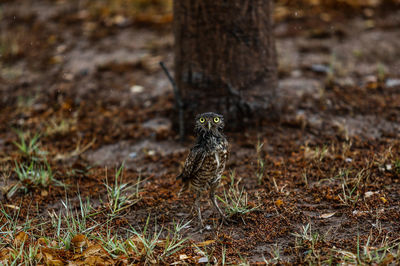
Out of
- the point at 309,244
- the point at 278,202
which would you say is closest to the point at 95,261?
the point at 309,244

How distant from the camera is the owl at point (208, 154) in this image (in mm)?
3311

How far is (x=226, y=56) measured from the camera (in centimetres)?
476

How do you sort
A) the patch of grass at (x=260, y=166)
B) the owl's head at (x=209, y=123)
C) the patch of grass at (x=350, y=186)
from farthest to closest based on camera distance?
the patch of grass at (x=260, y=166) < the patch of grass at (x=350, y=186) < the owl's head at (x=209, y=123)

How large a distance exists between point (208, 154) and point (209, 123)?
0.24 metres

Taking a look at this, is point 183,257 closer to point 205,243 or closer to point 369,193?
point 205,243

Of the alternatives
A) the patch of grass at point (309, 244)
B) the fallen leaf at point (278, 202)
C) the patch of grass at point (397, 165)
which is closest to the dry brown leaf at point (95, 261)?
the patch of grass at point (309, 244)

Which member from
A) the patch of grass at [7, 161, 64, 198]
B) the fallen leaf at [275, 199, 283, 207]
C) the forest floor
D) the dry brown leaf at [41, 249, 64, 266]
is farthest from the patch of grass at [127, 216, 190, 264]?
the patch of grass at [7, 161, 64, 198]

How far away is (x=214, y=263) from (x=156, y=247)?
0.47 m

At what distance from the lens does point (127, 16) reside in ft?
29.5

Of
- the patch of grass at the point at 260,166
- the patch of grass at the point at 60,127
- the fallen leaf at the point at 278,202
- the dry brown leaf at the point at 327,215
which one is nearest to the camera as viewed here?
the dry brown leaf at the point at 327,215

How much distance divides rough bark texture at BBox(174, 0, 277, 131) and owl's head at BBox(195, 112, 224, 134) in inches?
59.7

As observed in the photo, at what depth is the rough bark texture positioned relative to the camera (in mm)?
4688

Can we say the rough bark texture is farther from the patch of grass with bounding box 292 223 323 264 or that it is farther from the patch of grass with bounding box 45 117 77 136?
the patch of grass with bounding box 292 223 323 264

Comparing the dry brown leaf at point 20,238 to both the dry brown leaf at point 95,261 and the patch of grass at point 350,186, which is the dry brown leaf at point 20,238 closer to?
the dry brown leaf at point 95,261
